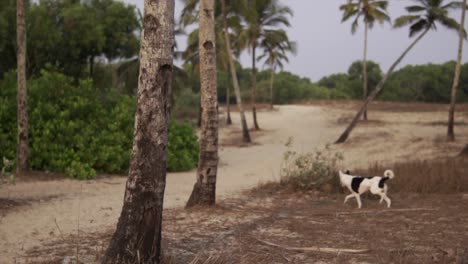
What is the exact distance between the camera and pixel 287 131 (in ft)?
110

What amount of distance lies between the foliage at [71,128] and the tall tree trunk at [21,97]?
753 mm

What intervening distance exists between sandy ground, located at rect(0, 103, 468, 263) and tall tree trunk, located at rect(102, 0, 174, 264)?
1511mm

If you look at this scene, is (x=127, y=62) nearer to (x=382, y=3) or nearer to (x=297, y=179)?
(x=382, y=3)

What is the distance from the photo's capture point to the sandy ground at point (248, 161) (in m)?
8.24

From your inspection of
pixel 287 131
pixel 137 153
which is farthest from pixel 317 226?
pixel 287 131

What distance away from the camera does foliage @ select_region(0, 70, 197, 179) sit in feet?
50.2

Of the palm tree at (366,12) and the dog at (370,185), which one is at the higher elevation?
the palm tree at (366,12)

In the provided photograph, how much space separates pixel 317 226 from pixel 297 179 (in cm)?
433

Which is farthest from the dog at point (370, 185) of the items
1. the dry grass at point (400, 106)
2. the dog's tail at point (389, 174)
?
the dry grass at point (400, 106)

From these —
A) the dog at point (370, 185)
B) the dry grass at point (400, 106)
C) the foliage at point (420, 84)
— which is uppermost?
the foliage at point (420, 84)

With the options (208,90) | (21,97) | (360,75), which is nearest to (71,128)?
(21,97)

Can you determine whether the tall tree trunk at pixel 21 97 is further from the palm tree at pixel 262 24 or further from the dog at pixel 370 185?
the palm tree at pixel 262 24

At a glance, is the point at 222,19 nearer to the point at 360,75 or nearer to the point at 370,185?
the point at 370,185

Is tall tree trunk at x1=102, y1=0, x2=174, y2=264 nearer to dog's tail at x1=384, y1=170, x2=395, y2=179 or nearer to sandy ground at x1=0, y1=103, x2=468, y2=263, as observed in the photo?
sandy ground at x1=0, y1=103, x2=468, y2=263
